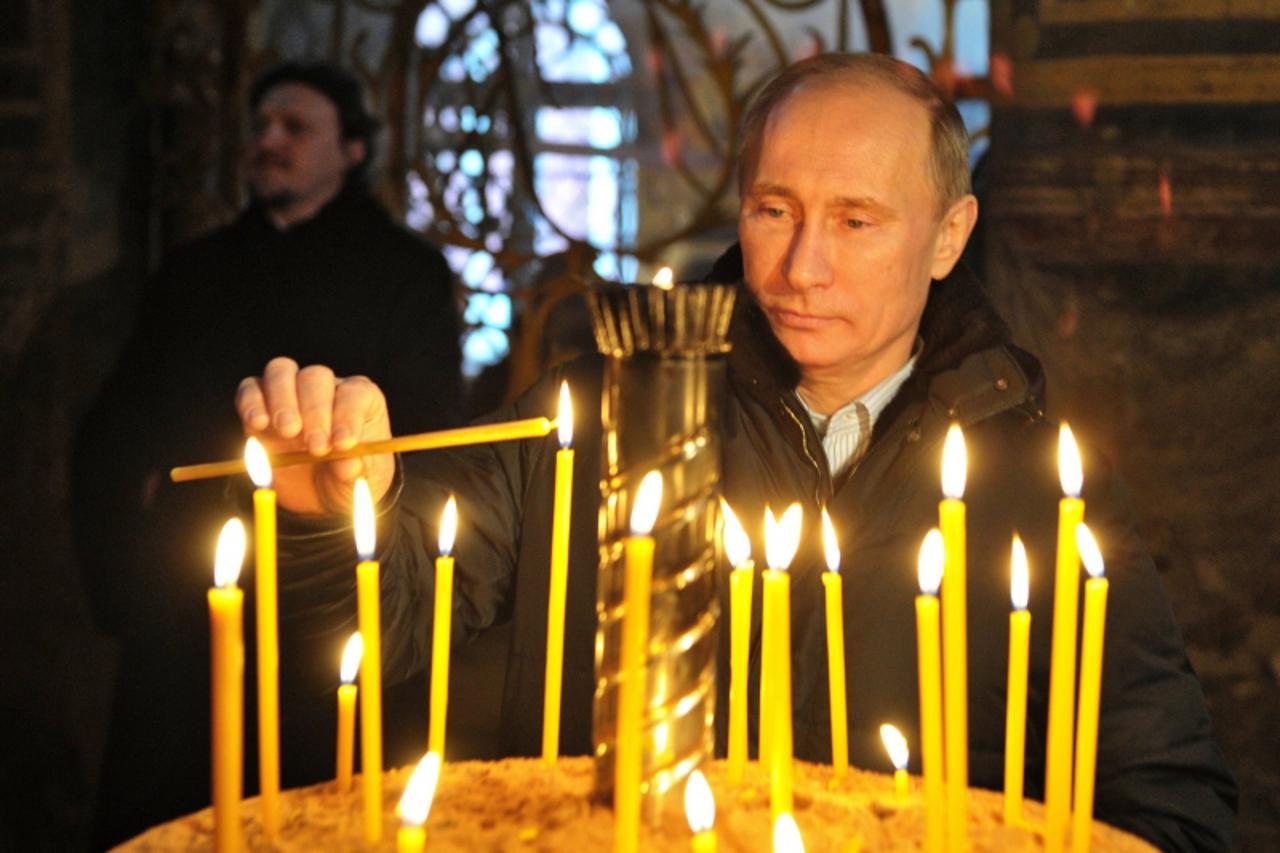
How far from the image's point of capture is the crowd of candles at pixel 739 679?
0.78 m

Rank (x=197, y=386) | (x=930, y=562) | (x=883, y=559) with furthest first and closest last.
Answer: (x=197, y=386), (x=883, y=559), (x=930, y=562)

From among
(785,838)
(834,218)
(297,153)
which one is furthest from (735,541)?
(297,153)

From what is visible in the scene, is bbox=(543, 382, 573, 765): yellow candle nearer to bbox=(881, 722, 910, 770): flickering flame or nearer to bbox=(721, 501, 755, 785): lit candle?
bbox=(721, 501, 755, 785): lit candle

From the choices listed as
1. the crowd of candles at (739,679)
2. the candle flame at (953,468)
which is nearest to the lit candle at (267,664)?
the crowd of candles at (739,679)

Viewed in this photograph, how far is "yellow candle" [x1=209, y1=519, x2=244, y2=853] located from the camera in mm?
773

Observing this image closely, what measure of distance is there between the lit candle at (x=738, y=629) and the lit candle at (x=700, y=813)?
161mm

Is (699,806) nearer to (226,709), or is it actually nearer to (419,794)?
(419,794)

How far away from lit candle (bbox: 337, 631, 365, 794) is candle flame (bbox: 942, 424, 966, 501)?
41cm

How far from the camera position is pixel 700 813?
80 centimetres

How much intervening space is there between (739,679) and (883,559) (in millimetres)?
725

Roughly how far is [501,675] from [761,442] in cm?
147

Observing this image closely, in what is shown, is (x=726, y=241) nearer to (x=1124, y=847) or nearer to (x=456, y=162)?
(x=456, y=162)

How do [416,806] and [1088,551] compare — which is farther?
[1088,551]

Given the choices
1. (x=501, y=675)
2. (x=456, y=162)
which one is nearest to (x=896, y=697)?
(x=501, y=675)
